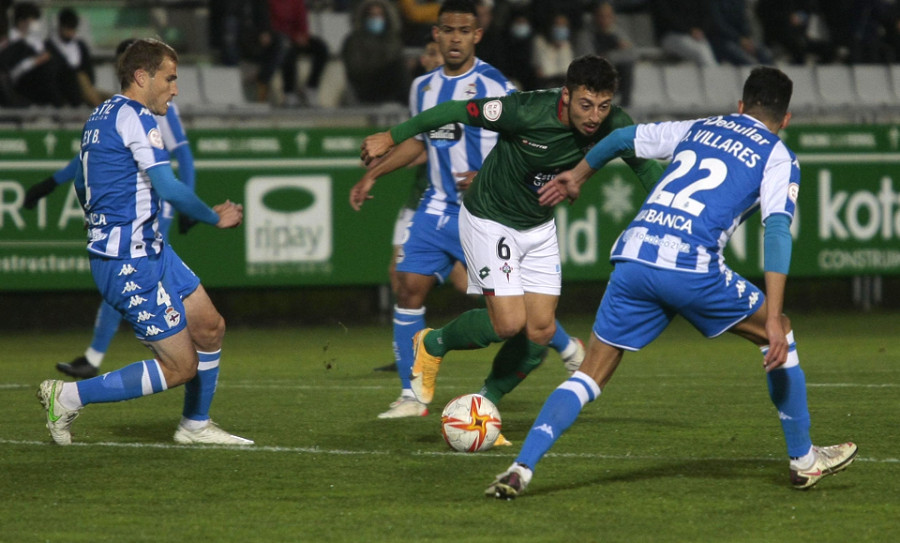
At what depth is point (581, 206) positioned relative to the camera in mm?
13477


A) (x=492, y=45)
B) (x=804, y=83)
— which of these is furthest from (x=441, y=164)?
(x=804, y=83)

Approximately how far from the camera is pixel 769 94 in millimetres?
5645

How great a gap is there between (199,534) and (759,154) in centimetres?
265

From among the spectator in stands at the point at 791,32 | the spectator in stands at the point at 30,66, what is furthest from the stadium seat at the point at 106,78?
Answer: the spectator in stands at the point at 791,32

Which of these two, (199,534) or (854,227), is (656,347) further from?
(199,534)

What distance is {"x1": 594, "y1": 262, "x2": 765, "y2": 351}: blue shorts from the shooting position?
18.1 feet

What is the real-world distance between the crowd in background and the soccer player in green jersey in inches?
232

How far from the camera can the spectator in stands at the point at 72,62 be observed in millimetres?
13359

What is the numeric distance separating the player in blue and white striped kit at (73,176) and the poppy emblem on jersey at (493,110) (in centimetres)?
277

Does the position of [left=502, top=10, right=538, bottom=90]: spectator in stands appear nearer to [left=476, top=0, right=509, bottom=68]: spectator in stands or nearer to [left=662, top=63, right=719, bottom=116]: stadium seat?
[left=476, top=0, right=509, bottom=68]: spectator in stands

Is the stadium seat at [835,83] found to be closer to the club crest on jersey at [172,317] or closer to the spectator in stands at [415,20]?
the spectator in stands at [415,20]

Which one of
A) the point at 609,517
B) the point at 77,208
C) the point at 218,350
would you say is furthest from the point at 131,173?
the point at 77,208

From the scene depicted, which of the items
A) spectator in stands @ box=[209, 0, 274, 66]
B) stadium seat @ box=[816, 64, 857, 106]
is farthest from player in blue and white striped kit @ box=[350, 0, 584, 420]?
stadium seat @ box=[816, 64, 857, 106]

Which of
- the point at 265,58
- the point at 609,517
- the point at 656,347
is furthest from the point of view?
the point at 265,58
